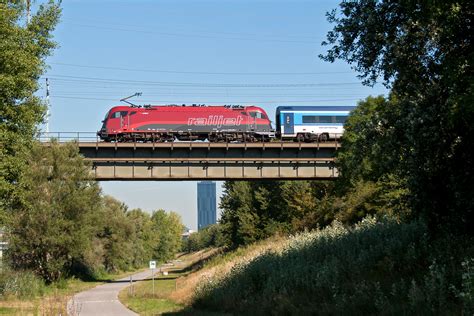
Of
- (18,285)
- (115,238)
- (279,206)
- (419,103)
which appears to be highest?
(419,103)

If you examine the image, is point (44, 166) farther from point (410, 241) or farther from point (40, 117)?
point (410, 241)

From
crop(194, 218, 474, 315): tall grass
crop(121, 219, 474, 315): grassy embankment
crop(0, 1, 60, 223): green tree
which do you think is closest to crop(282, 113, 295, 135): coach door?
crop(121, 219, 474, 315): grassy embankment

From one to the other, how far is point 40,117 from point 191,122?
35.0 metres

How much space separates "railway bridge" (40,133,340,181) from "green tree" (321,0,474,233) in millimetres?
34488

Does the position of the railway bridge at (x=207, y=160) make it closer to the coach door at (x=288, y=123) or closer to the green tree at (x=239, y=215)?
the coach door at (x=288, y=123)

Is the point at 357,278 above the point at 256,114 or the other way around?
the other way around

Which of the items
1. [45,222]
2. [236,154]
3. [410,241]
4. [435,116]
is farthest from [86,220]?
[435,116]

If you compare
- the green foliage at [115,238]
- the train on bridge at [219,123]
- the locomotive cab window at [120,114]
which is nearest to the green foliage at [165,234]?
the green foliage at [115,238]

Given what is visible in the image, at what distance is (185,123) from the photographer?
2327 inches

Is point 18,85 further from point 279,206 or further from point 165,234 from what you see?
point 165,234

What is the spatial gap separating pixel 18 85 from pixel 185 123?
36.9 metres

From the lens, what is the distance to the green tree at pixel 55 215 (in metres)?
47.2

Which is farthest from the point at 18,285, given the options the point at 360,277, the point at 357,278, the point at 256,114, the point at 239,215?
the point at 239,215

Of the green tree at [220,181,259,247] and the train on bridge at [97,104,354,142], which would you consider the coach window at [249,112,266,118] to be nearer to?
the train on bridge at [97,104,354,142]
